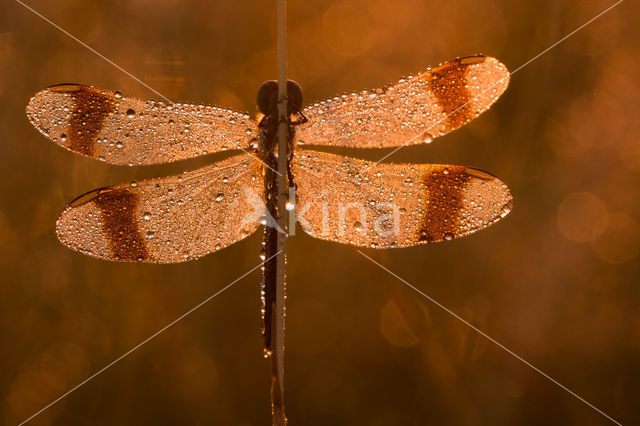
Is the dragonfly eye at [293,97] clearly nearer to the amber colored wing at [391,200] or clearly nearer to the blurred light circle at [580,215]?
the amber colored wing at [391,200]

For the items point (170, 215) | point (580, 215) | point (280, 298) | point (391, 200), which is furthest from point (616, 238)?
point (170, 215)

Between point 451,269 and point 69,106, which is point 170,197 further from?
point 451,269

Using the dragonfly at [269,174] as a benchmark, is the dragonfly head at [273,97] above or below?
above

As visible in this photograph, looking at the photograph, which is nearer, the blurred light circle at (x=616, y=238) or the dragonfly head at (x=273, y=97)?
the dragonfly head at (x=273, y=97)

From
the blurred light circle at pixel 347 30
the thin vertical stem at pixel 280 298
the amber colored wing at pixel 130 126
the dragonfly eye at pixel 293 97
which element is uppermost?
the blurred light circle at pixel 347 30

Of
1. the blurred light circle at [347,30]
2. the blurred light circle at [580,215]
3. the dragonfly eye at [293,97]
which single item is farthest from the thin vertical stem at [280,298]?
the blurred light circle at [580,215]

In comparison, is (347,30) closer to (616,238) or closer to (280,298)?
(280,298)

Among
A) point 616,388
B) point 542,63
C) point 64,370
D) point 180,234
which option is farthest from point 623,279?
point 64,370
